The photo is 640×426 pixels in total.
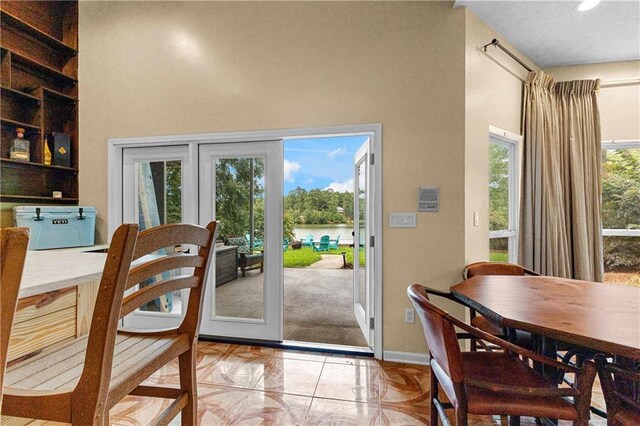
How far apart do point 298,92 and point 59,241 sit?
2.54 meters

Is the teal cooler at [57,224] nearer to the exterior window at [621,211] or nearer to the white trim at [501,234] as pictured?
the white trim at [501,234]

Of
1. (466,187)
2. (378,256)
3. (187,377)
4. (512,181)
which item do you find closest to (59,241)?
(187,377)

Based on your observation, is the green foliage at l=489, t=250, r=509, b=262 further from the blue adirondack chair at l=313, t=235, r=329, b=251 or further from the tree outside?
the blue adirondack chair at l=313, t=235, r=329, b=251

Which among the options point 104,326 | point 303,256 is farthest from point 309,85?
point 303,256

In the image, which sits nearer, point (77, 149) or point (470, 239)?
point (470, 239)

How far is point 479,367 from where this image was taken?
142cm

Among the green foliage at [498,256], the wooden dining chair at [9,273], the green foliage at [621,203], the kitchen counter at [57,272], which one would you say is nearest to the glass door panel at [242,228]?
the kitchen counter at [57,272]

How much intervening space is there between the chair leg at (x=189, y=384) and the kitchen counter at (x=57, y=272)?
446 mm

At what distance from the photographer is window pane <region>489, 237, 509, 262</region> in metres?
2.98

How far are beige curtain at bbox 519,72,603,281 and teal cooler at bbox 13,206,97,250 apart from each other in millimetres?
4298

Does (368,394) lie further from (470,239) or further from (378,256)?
(470,239)

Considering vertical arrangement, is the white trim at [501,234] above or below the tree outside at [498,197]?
below

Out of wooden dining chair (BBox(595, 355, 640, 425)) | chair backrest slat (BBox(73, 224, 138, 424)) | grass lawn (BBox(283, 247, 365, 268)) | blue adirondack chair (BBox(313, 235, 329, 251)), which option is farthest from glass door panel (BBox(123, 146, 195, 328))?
blue adirondack chair (BBox(313, 235, 329, 251))

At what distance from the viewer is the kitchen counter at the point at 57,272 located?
0.93 meters
